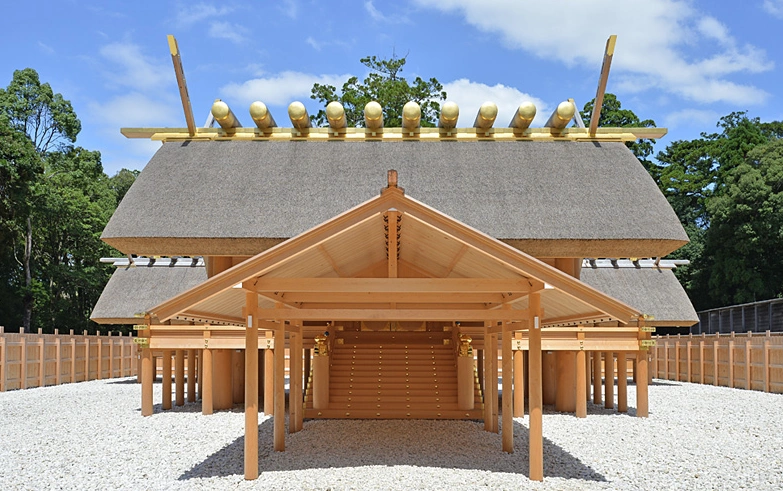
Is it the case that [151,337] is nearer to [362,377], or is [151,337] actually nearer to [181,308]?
[362,377]

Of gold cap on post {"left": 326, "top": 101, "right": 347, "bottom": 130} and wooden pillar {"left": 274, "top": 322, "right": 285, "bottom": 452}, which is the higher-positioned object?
gold cap on post {"left": 326, "top": 101, "right": 347, "bottom": 130}

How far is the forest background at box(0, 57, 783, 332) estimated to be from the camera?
36125 mm

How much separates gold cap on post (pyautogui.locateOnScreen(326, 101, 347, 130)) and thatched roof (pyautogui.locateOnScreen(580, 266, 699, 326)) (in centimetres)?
879

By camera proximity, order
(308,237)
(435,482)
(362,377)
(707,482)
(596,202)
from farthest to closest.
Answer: (362,377), (596,202), (707,482), (435,482), (308,237)

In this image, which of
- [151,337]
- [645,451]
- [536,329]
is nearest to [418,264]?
[536,329]

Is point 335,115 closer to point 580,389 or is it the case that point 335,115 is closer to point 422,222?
point 580,389

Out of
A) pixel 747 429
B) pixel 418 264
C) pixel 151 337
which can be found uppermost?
pixel 418 264

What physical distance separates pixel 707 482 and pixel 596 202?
5318mm

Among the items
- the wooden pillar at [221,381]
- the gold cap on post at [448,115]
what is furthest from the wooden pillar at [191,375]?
the gold cap on post at [448,115]

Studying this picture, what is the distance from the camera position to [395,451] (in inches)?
382

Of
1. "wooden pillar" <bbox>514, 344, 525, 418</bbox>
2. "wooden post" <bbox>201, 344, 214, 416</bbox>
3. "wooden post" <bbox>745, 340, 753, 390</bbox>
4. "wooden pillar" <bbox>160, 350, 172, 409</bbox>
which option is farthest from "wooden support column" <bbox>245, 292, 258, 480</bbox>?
"wooden post" <bbox>745, 340, 753, 390</bbox>

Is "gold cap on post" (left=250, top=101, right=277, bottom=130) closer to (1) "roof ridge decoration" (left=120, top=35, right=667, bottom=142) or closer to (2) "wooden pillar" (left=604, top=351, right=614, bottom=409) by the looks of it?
(1) "roof ridge decoration" (left=120, top=35, right=667, bottom=142)

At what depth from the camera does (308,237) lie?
7070 mm

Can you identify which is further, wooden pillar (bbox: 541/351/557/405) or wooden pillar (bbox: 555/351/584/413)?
wooden pillar (bbox: 541/351/557/405)
